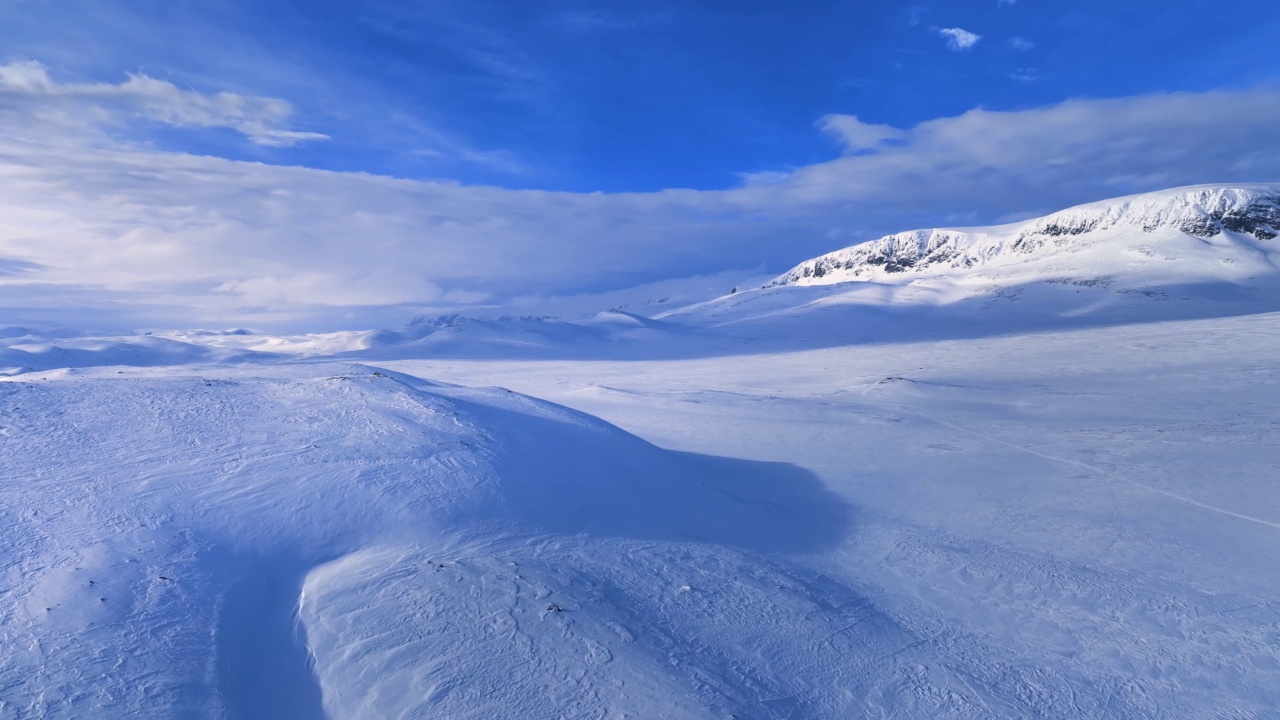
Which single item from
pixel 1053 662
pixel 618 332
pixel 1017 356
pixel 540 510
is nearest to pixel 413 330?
pixel 618 332

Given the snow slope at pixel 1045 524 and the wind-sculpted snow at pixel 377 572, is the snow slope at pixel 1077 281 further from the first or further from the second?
the wind-sculpted snow at pixel 377 572

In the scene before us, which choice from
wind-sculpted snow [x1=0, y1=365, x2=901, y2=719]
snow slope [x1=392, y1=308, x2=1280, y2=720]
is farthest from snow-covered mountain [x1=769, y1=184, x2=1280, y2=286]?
wind-sculpted snow [x1=0, y1=365, x2=901, y2=719]

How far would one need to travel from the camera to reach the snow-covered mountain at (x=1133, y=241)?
87.7 meters

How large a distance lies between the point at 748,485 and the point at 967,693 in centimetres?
633

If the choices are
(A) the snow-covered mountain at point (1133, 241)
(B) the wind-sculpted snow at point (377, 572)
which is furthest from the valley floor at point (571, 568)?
(A) the snow-covered mountain at point (1133, 241)

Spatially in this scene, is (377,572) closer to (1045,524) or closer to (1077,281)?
(1045,524)

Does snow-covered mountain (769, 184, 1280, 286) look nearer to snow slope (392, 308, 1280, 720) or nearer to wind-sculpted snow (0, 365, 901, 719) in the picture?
snow slope (392, 308, 1280, 720)

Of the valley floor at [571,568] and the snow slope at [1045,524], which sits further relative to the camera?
the snow slope at [1045,524]

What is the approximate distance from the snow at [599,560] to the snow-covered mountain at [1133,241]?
83.0 metres

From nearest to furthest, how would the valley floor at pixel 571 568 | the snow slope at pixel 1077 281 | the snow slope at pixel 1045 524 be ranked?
the valley floor at pixel 571 568
the snow slope at pixel 1045 524
the snow slope at pixel 1077 281

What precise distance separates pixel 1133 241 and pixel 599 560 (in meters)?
121

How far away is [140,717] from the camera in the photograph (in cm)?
444

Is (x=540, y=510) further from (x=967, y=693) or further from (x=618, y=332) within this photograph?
(x=618, y=332)

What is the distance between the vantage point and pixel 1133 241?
331ft
